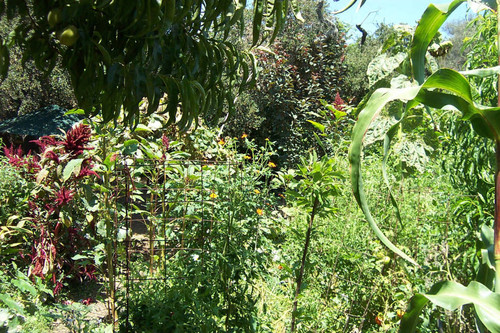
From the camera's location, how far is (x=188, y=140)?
193 inches

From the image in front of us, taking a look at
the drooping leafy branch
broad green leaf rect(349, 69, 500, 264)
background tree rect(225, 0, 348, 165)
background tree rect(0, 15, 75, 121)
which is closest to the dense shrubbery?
the drooping leafy branch

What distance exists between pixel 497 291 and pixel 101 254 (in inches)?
109

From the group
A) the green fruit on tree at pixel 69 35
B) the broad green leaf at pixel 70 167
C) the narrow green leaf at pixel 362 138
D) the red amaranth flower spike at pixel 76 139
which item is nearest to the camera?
the narrow green leaf at pixel 362 138

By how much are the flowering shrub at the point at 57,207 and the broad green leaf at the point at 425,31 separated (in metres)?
2.53

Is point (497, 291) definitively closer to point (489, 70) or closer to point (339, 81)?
point (489, 70)

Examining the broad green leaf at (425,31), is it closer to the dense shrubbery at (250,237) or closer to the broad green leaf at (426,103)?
the broad green leaf at (426,103)

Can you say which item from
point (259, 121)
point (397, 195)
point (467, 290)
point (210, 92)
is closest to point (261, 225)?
point (397, 195)

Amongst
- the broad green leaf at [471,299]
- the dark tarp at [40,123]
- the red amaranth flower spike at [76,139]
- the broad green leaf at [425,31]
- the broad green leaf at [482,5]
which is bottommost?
the dark tarp at [40,123]

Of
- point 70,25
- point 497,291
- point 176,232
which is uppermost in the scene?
point 70,25

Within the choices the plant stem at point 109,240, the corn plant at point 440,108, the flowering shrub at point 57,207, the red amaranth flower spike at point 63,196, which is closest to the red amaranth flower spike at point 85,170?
the flowering shrub at point 57,207

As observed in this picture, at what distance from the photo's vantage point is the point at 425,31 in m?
0.82

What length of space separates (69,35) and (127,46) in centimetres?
21

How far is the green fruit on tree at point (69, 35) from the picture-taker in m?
→ 1.08

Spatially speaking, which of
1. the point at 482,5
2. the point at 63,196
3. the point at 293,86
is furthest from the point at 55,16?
the point at 293,86
